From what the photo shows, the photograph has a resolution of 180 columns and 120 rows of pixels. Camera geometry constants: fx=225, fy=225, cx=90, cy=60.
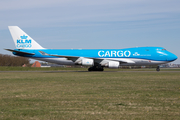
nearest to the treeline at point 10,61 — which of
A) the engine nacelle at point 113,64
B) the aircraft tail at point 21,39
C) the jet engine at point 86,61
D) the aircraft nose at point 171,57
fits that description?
the aircraft tail at point 21,39

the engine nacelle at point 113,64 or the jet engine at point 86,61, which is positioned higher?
the jet engine at point 86,61

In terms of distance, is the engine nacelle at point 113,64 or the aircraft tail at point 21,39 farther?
the aircraft tail at point 21,39

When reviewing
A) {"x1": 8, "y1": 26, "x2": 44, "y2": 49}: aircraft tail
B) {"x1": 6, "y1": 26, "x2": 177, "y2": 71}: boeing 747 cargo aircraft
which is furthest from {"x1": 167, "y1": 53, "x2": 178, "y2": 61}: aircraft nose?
{"x1": 8, "y1": 26, "x2": 44, "y2": 49}: aircraft tail

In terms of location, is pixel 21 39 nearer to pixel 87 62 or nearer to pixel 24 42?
pixel 24 42

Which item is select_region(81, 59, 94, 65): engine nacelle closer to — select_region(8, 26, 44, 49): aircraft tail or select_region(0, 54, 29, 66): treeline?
select_region(8, 26, 44, 49): aircraft tail

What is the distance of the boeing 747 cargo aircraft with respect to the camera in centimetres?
4025

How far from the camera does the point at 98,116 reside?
7.03m

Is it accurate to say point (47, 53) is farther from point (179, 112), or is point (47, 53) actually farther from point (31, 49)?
point (179, 112)

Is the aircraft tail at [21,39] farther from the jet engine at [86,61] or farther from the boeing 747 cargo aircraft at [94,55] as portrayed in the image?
the jet engine at [86,61]

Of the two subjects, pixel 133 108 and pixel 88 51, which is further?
pixel 88 51

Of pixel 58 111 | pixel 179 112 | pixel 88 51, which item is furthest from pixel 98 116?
pixel 88 51

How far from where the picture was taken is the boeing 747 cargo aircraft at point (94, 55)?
132ft

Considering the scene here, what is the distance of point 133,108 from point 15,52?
3785 centimetres

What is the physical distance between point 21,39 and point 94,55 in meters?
14.6
